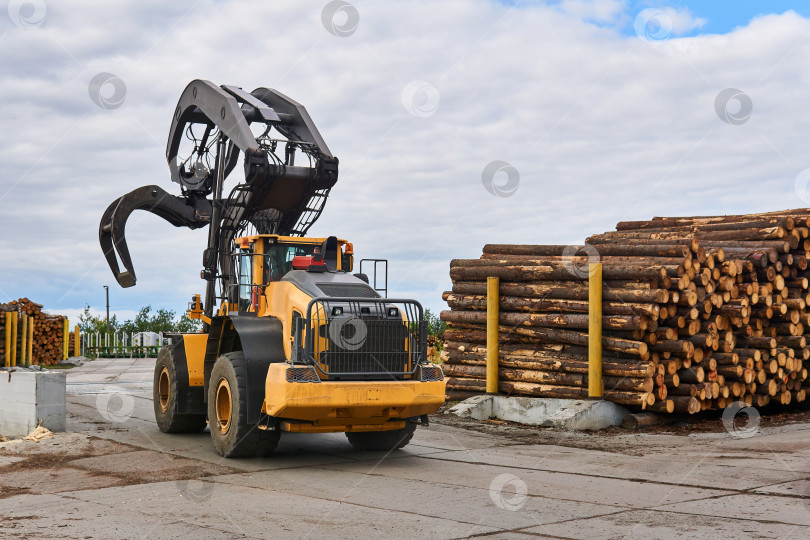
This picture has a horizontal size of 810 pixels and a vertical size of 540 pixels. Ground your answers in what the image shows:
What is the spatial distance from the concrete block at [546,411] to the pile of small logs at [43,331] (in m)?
26.7

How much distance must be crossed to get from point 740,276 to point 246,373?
9683mm

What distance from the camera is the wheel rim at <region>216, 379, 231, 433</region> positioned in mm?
11266

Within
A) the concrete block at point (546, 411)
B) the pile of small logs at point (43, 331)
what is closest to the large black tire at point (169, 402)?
the concrete block at point (546, 411)

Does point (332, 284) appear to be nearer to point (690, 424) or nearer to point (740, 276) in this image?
point (690, 424)

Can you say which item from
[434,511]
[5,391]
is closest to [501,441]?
[434,511]

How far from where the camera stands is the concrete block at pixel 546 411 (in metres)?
14.3

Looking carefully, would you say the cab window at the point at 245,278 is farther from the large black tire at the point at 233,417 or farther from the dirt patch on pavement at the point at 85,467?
the dirt patch on pavement at the point at 85,467

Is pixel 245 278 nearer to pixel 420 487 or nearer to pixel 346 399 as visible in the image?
pixel 346 399

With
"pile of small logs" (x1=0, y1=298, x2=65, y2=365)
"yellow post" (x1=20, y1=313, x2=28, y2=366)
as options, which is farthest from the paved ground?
"pile of small logs" (x1=0, y1=298, x2=65, y2=365)

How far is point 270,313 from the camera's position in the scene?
11484 millimetres

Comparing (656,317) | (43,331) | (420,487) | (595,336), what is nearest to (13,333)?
(43,331)

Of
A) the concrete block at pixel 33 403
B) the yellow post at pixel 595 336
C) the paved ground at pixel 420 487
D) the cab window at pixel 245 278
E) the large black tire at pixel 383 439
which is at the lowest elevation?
the paved ground at pixel 420 487

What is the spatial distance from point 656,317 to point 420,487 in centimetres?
671

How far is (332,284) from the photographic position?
36.4 feet
